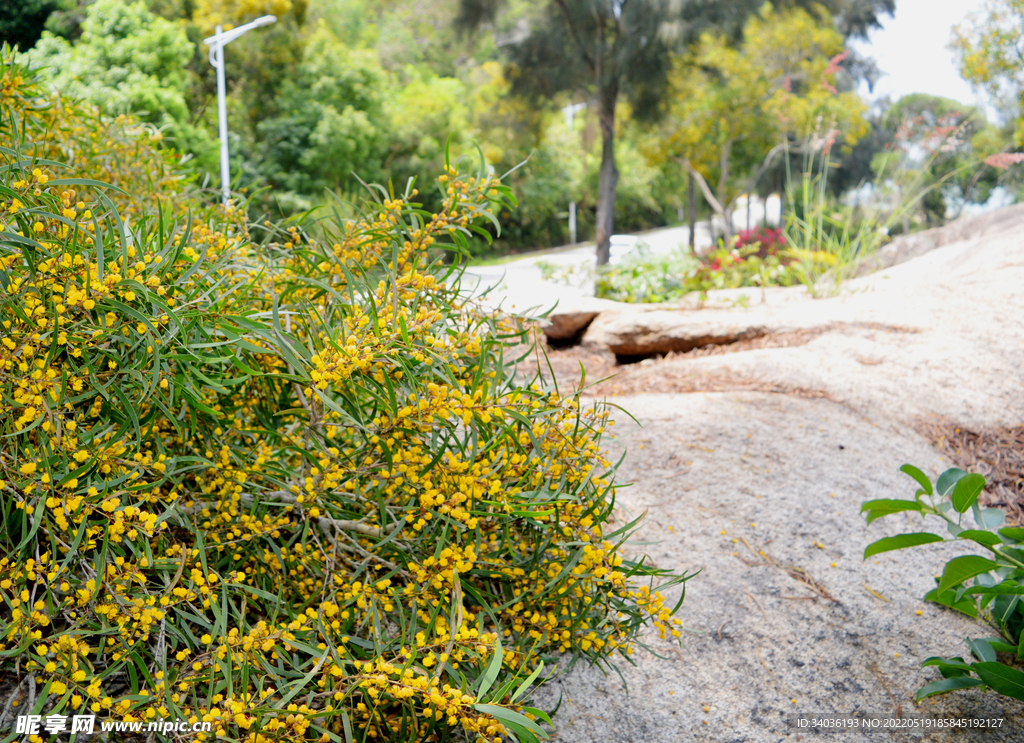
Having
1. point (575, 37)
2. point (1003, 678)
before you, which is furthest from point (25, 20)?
point (1003, 678)

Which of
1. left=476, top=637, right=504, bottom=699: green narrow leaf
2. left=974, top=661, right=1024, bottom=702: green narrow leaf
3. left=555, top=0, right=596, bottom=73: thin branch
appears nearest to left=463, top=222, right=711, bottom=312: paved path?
left=476, top=637, right=504, bottom=699: green narrow leaf

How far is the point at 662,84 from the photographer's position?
12.4 meters

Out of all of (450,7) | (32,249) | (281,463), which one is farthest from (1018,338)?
(450,7)

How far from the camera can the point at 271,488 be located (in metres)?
1.39

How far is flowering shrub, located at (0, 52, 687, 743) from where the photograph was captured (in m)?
1.00

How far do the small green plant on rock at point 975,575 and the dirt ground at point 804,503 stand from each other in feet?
0.41

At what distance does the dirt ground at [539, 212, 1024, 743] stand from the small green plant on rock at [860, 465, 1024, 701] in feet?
0.41

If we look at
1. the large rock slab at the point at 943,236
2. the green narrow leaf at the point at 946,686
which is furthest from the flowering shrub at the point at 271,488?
the large rock slab at the point at 943,236

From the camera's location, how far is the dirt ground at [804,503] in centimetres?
157

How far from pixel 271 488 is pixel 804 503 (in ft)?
6.23

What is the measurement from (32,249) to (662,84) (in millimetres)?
13021

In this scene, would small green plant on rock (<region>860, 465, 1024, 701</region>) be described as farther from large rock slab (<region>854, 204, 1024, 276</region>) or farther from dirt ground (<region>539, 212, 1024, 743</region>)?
large rock slab (<region>854, 204, 1024, 276</region>)

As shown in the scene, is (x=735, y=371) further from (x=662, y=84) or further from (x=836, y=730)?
(x=662, y=84)

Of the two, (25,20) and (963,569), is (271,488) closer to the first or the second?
(963,569)
